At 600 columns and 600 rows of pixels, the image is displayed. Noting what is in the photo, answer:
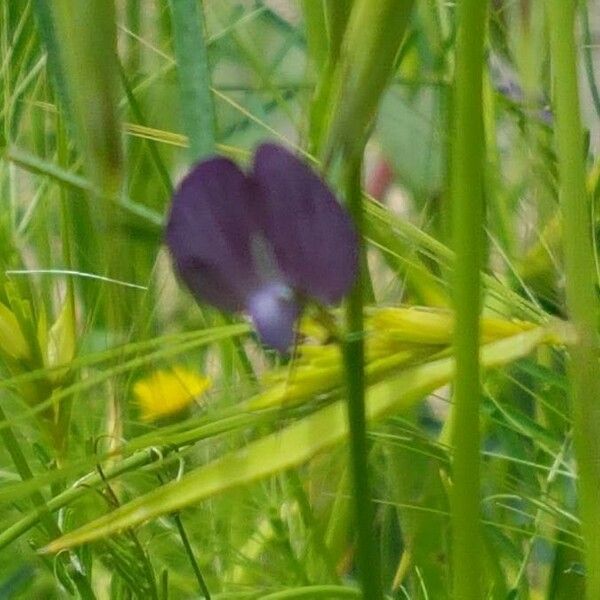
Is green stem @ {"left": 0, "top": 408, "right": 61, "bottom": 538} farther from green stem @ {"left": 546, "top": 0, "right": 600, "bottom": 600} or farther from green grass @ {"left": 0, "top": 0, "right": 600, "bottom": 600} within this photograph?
green stem @ {"left": 546, "top": 0, "right": 600, "bottom": 600}

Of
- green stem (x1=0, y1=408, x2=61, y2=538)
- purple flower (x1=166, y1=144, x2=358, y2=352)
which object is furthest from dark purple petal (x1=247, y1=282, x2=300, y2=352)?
green stem (x1=0, y1=408, x2=61, y2=538)

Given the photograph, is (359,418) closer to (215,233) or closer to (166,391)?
(215,233)

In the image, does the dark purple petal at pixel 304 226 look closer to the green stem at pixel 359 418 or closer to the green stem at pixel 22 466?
the green stem at pixel 359 418

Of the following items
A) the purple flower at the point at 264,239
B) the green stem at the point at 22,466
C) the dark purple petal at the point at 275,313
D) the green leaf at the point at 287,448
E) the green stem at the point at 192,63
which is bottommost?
the green stem at the point at 22,466

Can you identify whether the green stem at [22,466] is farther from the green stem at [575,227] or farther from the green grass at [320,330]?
the green stem at [575,227]

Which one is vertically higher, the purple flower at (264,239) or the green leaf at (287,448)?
the purple flower at (264,239)

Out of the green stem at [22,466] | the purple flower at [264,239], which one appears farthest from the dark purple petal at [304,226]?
the green stem at [22,466]

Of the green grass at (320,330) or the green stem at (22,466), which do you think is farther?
the green stem at (22,466)

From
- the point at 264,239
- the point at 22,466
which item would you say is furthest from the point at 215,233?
the point at 22,466
